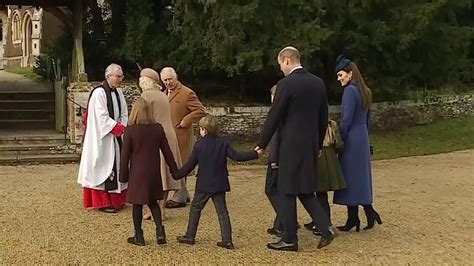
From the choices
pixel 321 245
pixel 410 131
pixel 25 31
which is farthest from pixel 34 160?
pixel 25 31

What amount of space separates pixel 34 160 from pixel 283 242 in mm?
7821

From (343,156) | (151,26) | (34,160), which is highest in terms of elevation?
(151,26)

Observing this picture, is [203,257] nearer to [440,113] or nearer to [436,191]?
[436,191]

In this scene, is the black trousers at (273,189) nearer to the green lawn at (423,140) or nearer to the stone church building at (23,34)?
the green lawn at (423,140)

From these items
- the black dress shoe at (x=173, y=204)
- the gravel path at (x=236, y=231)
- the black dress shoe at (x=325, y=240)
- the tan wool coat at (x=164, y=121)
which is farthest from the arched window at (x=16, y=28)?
the black dress shoe at (x=325, y=240)

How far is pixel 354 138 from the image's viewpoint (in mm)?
7641

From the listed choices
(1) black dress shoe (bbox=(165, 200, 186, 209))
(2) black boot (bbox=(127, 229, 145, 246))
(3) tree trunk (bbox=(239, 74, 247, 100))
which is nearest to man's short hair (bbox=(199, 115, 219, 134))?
(2) black boot (bbox=(127, 229, 145, 246))

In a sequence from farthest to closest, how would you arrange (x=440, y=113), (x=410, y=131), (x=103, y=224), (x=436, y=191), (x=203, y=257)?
(x=440, y=113), (x=410, y=131), (x=436, y=191), (x=103, y=224), (x=203, y=257)

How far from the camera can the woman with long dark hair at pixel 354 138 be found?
298 inches

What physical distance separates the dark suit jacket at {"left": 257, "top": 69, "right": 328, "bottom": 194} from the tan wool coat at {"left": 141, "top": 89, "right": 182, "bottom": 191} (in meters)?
1.63

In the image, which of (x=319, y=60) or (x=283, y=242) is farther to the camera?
(x=319, y=60)

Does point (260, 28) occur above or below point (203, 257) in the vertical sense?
above

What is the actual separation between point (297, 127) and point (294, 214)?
798mm

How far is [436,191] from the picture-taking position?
1116 centimetres
